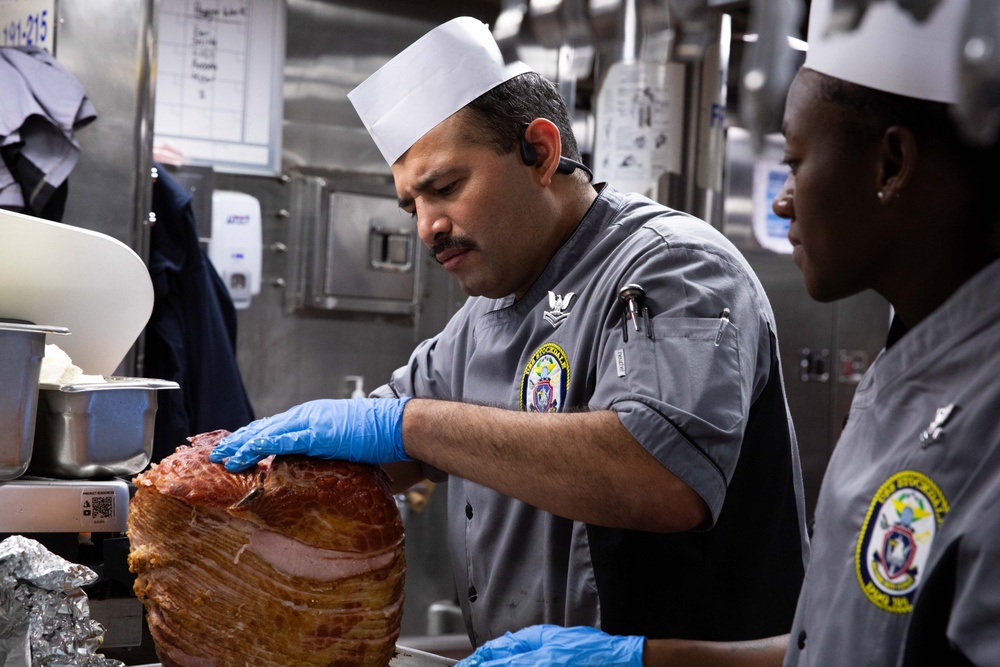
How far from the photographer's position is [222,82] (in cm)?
437

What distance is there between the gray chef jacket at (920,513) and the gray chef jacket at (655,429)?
0.48 meters

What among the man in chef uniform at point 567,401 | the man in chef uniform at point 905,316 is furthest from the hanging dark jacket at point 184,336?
the man in chef uniform at point 905,316

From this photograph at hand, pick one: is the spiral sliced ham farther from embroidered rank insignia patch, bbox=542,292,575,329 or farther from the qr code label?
embroidered rank insignia patch, bbox=542,292,575,329

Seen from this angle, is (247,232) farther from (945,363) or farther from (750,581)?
(945,363)

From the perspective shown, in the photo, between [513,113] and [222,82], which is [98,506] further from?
[222,82]

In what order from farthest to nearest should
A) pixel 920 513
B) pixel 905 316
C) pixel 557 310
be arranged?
pixel 557 310 → pixel 905 316 → pixel 920 513

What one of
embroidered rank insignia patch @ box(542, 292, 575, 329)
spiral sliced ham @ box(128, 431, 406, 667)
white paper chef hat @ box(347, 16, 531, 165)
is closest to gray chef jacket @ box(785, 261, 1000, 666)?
spiral sliced ham @ box(128, 431, 406, 667)

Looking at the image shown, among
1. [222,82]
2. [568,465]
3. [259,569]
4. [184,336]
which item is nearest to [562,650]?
[568,465]

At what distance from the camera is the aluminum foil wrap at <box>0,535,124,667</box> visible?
4.37 feet

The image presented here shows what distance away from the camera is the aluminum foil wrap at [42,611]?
4.37 ft

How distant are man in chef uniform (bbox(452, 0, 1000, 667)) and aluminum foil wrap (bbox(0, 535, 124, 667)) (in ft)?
3.09

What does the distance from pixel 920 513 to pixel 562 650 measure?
2.15 feet

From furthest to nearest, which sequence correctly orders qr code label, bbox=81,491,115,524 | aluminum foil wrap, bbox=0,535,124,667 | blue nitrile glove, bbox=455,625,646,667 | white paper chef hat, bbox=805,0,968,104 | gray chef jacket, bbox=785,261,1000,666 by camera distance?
qr code label, bbox=81,491,115,524, blue nitrile glove, bbox=455,625,646,667, aluminum foil wrap, bbox=0,535,124,667, white paper chef hat, bbox=805,0,968,104, gray chef jacket, bbox=785,261,1000,666

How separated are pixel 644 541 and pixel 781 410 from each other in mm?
342
